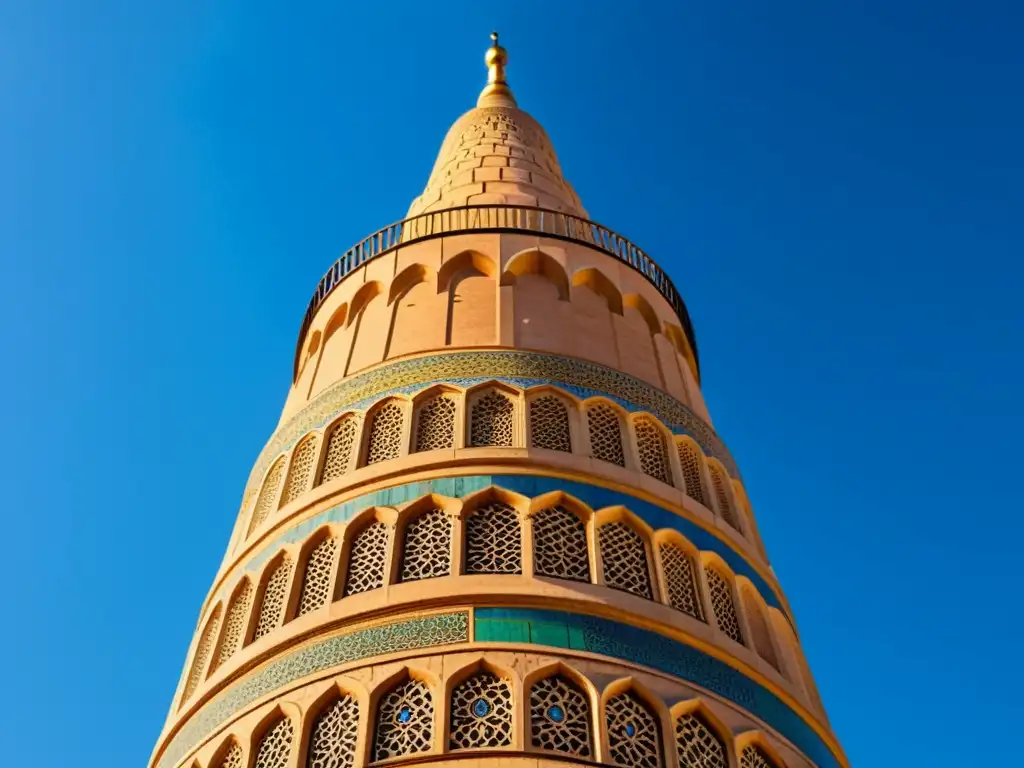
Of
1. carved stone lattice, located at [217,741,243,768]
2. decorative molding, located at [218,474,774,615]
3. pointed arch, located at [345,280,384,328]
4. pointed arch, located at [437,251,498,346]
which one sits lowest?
carved stone lattice, located at [217,741,243,768]

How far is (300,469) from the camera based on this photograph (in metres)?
9.66

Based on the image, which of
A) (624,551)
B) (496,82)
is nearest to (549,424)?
(624,551)

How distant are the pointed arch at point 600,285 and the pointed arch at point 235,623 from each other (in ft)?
12.7

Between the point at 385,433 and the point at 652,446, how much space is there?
1.95m

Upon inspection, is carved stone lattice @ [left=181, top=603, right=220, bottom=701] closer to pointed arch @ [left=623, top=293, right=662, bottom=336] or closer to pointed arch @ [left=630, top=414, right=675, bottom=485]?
pointed arch @ [left=630, top=414, right=675, bottom=485]

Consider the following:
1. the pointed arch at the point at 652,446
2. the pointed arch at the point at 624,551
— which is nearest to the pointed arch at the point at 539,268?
the pointed arch at the point at 652,446

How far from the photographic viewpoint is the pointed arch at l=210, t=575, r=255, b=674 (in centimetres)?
840

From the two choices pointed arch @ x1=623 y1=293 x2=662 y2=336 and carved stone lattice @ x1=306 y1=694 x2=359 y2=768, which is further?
pointed arch @ x1=623 y1=293 x2=662 y2=336

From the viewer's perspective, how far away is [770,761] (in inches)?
291

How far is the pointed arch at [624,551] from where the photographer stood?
26.3ft

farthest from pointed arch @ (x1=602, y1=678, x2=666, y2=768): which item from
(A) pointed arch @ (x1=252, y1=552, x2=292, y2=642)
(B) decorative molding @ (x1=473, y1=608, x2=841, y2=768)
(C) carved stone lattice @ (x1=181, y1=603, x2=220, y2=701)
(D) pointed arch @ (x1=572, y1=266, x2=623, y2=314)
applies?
(D) pointed arch @ (x1=572, y1=266, x2=623, y2=314)

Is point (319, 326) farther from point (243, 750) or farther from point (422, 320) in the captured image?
point (243, 750)

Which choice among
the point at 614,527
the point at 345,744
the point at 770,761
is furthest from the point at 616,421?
the point at 345,744

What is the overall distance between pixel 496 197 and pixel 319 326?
235 centimetres
